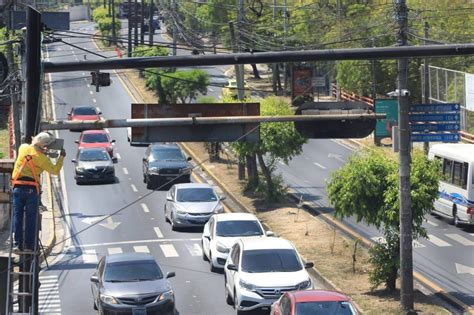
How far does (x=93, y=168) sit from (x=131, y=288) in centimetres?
2301

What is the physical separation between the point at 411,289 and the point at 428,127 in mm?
4956

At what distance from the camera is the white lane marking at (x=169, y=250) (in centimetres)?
3372

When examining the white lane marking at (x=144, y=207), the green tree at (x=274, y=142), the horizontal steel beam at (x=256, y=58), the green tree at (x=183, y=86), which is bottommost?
the white lane marking at (x=144, y=207)

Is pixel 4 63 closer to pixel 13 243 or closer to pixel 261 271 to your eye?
pixel 13 243

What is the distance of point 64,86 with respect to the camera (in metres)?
83.4

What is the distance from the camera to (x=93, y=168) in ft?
155

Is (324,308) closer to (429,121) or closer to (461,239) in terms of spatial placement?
(429,121)

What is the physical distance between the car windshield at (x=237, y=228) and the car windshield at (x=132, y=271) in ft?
18.9

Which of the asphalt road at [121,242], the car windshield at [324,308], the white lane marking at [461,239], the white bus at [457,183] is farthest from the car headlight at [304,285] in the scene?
the white bus at [457,183]

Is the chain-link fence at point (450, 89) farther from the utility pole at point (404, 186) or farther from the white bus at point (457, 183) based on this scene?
the utility pole at point (404, 186)

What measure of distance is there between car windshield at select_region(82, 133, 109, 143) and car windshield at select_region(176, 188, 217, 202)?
52.3ft

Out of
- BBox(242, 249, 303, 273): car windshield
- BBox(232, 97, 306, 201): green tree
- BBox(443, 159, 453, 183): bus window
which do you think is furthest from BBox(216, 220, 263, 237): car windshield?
BBox(232, 97, 306, 201): green tree

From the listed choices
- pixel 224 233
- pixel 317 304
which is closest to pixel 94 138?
pixel 224 233

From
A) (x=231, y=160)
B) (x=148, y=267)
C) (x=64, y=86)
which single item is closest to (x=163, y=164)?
(x=231, y=160)
